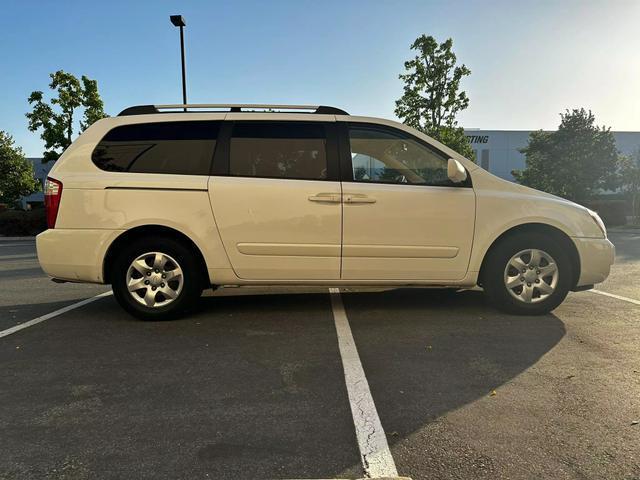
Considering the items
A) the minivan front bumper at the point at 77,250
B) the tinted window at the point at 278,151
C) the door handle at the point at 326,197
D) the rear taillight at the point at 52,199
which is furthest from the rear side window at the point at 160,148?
the door handle at the point at 326,197

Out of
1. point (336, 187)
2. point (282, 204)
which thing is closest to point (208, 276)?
point (282, 204)

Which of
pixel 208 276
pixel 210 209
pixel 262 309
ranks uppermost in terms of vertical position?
pixel 210 209

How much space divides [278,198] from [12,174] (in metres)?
38.4

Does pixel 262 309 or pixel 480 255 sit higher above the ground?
pixel 480 255

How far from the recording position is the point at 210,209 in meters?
4.46

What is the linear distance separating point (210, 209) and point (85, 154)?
55.2 inches

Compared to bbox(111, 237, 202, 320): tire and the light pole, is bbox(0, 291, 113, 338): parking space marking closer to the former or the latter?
bbox(111, 237, 202, 320): tire

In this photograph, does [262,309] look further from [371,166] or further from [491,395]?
[491,395]

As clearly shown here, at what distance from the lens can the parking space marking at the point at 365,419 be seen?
7.05 feet

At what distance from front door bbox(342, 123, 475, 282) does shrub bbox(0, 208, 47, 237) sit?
21161 millimetres

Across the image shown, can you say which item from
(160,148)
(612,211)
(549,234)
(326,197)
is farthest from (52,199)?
(612,211)

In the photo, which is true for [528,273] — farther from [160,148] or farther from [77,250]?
[77,250]

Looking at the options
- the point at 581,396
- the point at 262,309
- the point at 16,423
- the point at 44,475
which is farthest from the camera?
the point at 262,309

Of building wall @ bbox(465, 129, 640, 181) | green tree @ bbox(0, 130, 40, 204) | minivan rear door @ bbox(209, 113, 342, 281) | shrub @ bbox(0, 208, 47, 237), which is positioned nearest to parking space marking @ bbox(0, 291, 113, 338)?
minivan rear door @ bbox(209, 113, 342, 281)
